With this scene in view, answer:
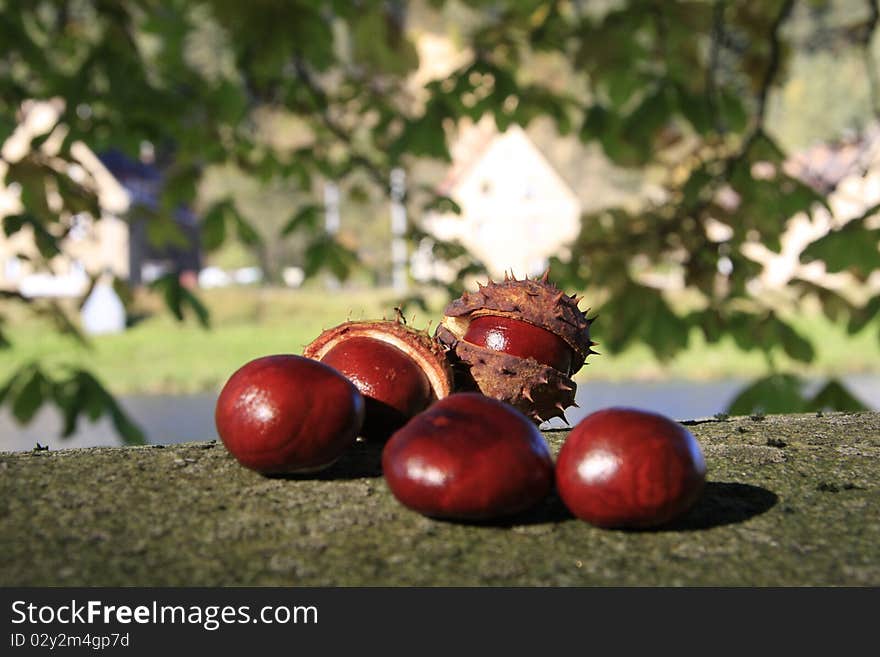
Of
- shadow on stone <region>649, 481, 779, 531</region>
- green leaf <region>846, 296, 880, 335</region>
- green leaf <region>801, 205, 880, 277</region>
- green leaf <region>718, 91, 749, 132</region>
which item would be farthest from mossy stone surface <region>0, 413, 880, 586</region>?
green leaf <region>718, 91, 749, 132</region>

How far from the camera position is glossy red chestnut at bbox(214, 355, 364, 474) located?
4.83ft

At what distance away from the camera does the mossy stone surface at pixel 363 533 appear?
116 cm

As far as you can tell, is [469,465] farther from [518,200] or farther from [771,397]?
[518,200]

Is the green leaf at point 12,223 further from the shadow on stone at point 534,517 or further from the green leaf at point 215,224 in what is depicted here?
the shadow on stone at point 534,517

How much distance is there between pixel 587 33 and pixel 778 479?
288cm

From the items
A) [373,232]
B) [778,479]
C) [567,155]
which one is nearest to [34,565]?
[778,479]

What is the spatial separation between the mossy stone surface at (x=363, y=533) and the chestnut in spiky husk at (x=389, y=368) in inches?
3.7

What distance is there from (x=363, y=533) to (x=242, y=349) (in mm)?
16105

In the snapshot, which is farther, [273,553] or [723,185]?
[723,185]

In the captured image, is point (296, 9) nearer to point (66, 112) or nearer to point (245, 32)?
point (245, 32)

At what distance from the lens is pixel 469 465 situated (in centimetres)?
130

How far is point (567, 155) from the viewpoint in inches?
1068

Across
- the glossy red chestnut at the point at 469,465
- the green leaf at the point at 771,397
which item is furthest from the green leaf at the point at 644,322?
the glossy red chestnut at the point at 469,465

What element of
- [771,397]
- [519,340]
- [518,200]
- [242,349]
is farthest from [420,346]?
[518,200]
